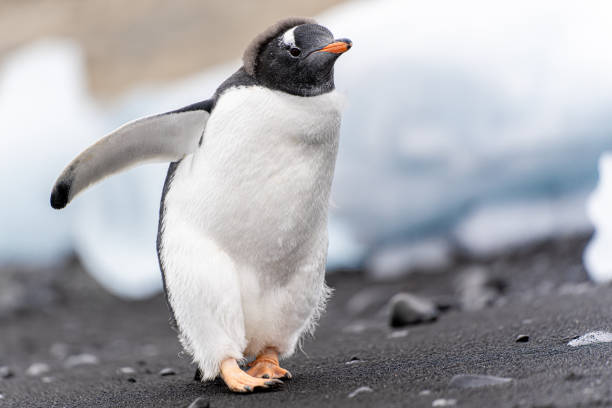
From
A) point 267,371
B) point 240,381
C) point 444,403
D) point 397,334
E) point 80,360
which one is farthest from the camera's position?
point 80,360

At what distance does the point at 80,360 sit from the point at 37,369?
0.88ft

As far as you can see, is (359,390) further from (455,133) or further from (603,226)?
Result: (455,133)

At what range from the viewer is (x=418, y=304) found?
2.73 m

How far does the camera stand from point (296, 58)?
5.40ft

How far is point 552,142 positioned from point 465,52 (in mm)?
736

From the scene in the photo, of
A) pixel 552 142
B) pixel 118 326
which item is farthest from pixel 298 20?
pixel 118 326

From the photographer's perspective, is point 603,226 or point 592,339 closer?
point 592,339

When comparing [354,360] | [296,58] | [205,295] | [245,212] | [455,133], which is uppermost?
[296,58]

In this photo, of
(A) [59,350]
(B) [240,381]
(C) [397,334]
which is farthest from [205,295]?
(A) [59,350]

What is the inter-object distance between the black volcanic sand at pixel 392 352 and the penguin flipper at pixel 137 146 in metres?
0.52

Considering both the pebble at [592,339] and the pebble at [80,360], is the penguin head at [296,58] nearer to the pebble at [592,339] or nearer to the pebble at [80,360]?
the pebble at [592,339]

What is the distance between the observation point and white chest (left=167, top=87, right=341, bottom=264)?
165 centimetres

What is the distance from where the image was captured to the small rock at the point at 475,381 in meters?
1.39

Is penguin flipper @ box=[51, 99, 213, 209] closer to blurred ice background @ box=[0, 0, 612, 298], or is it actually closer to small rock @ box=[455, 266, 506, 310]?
small rock @ box=[455, 266, 506, 310]
